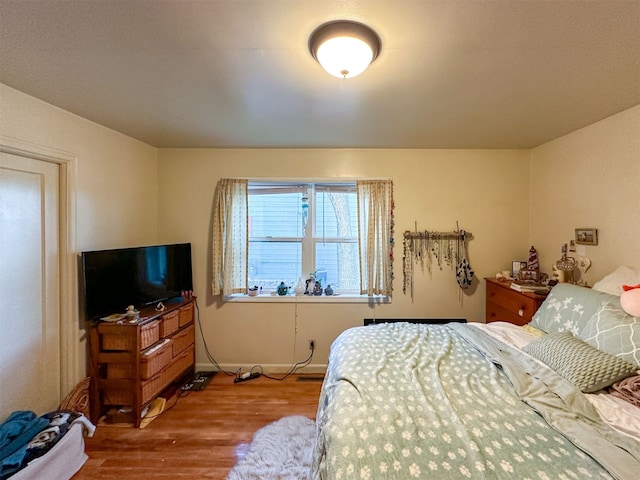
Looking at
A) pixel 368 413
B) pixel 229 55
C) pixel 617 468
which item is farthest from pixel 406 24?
pixel 617 468

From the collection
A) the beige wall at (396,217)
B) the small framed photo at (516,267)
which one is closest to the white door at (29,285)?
the beige wall at (396,217)

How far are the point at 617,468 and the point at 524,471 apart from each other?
0.28 metres

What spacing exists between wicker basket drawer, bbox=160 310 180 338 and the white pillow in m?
3.31

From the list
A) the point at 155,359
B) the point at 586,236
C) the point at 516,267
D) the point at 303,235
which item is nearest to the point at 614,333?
the point at 586,236

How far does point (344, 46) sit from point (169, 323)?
248cm

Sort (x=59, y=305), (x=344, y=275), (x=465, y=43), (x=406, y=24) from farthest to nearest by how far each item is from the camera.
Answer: (x=344, y=275), (x=59, y=305), (x=465, y=43), (x=406, y=24)

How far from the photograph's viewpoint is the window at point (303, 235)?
9.82 feet

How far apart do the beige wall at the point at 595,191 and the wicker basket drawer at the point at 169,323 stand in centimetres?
356

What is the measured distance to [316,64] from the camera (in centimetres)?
134

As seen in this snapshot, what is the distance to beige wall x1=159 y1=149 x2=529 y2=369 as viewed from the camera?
2.83 meters

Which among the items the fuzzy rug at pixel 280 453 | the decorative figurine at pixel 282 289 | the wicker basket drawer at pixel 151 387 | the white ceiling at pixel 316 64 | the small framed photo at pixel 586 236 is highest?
the white ceiling at pixel 316 64

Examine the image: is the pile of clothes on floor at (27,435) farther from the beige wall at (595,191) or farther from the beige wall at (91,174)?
the beige wall at (595,191)

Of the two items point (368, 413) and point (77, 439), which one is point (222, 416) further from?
point (368, 413)

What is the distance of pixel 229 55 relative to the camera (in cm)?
128
